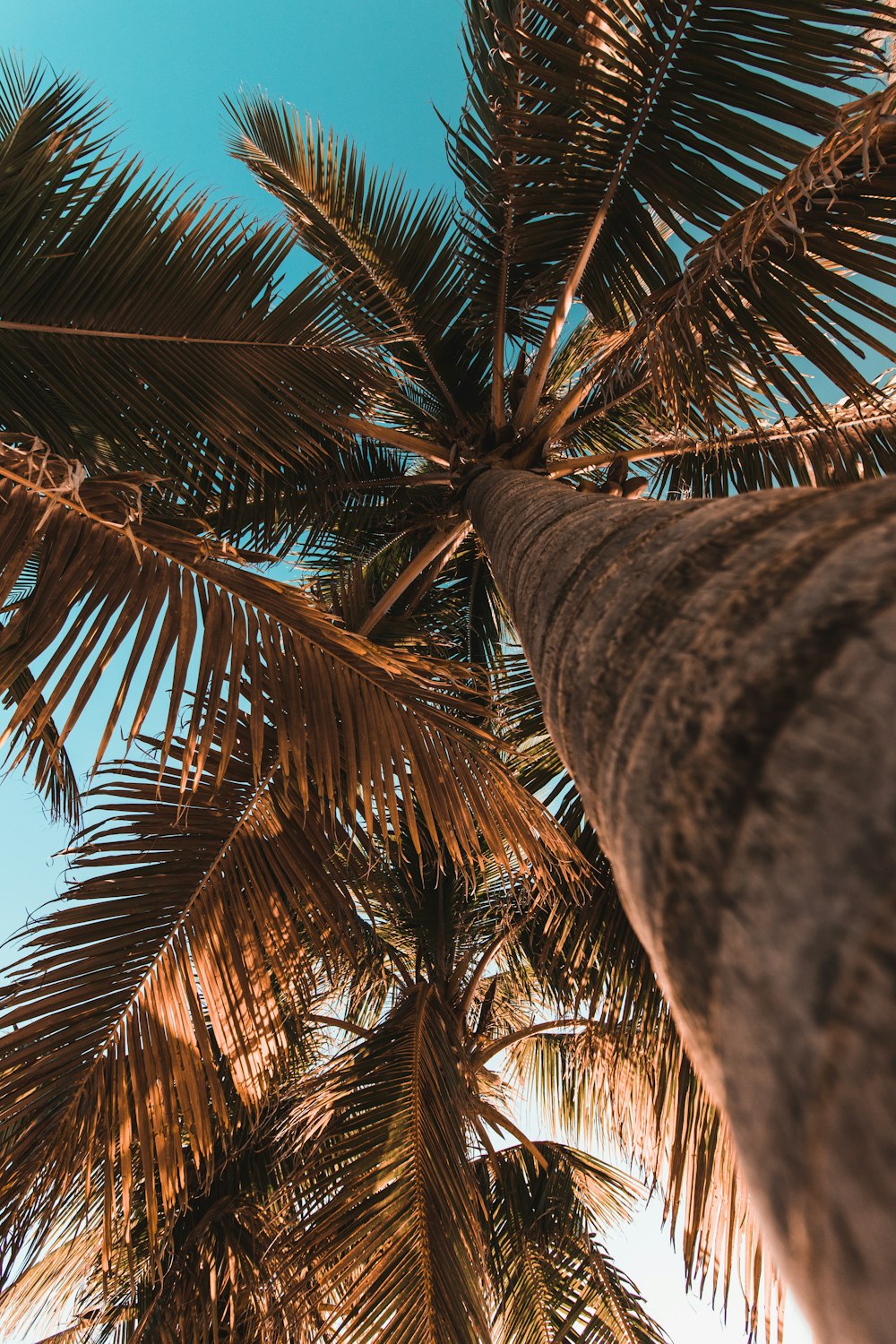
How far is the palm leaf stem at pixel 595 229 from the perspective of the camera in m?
2.38

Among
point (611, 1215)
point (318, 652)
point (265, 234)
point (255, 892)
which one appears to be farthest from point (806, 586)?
point (611, 1215)

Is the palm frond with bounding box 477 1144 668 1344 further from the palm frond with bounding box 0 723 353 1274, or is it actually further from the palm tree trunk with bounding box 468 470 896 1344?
the palm tree trunk with bounding box 468 470 896 1344

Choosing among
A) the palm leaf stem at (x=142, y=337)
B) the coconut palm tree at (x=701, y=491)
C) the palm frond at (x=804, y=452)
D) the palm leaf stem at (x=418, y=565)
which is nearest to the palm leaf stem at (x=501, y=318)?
the coconut palm tree at (x=701, y=491)

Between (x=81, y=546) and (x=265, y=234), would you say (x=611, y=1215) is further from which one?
(x=265, y=234)

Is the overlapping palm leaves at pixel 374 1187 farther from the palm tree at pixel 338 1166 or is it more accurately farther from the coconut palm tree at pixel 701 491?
the coconut palm tree at pixel 701 491

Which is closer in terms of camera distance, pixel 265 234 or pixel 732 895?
pixel 732 895

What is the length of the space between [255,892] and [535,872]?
93 centimetres

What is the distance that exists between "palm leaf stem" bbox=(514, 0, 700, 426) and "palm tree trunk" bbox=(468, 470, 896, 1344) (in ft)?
8.28

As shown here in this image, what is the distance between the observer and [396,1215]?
7.48ft

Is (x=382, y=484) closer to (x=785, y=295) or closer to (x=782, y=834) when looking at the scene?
(x=785, y=295)

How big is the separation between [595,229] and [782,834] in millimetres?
3095

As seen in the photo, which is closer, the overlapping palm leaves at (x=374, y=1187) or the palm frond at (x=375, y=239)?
the overlapping palm leaves at (x=374, y=1187)

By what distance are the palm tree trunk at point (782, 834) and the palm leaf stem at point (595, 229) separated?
8.28 feet

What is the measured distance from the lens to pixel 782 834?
41 cm
